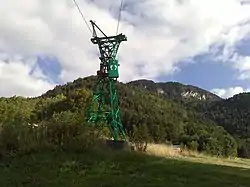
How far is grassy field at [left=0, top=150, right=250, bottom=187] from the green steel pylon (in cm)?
1259

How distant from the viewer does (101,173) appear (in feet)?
26.7

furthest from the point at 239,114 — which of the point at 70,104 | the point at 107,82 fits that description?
the point at 107,82

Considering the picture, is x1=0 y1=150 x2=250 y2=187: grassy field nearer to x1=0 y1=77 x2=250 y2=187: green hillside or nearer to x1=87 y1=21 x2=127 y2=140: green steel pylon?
x1=0 y1=77 x2=250 y2=187: green hillside

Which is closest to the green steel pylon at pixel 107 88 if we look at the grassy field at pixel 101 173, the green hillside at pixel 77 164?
the green hillside at pixel 77 164

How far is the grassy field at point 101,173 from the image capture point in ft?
23.8

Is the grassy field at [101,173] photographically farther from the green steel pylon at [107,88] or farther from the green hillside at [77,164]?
the green steel pylon at [107,88]

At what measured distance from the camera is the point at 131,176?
25.6ft

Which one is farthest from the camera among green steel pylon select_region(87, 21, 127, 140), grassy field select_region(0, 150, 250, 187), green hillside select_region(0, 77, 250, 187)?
green steel pylon select_region(87, 21, 127, 140)

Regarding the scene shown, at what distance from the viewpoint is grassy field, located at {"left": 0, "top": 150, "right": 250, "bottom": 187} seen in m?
7.25

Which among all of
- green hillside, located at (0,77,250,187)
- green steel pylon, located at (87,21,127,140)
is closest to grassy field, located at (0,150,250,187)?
green hillside, located at (0,77,250,187)

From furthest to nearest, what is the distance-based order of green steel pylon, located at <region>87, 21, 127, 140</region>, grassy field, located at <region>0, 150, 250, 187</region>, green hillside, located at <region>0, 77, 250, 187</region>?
green steel pylon, located at <region>87, 21, 127, 140</region>, green hillside, located at <region>0, 77, 250, 187</region>, grassy field, located at <region>0, 150, 250, 187</region>

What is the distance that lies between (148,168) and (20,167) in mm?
2496

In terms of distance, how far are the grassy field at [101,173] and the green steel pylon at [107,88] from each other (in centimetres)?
1259

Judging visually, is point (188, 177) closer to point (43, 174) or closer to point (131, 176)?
point (131, 176)
